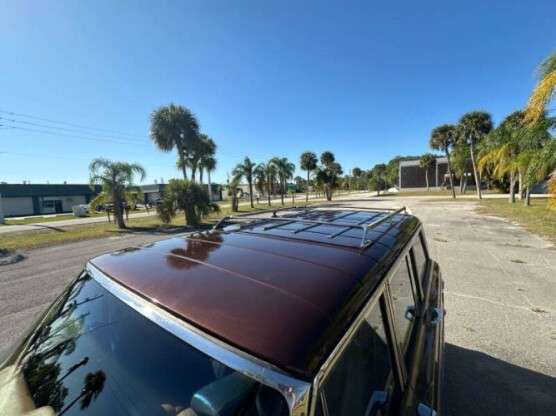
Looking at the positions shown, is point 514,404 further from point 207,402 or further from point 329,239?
point 207,402

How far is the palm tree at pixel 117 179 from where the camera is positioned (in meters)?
16.3

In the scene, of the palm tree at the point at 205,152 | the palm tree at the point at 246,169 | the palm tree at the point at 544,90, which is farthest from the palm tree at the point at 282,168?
the palm tree at the point at 544,90

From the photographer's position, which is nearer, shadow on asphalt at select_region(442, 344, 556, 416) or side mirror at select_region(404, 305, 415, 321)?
side mirror at select_region(404, 305, 415, 321)

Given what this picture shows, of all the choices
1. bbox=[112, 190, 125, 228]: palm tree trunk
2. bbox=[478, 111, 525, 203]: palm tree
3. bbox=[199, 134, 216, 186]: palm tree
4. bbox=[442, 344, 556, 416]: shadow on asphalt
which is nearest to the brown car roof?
bbox=[442, 344, 556, 416]: shadow on asphalt

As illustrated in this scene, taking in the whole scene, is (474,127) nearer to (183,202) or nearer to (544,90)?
(544,90)

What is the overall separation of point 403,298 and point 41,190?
59.2 metres

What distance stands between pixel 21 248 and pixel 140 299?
13847mm

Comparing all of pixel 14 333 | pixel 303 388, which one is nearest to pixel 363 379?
pixel 303 388

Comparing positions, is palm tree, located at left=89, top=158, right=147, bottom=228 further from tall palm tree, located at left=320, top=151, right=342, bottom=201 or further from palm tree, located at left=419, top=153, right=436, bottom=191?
palm tree, located at left=419, top=153, right=436, bottom=191

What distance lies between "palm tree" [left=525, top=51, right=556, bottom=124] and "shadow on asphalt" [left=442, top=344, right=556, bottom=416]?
8916 millimetres

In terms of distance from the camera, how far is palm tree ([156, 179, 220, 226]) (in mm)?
16906

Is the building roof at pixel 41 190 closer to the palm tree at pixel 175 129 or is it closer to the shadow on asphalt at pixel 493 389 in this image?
the palm tree at pixel 175 129

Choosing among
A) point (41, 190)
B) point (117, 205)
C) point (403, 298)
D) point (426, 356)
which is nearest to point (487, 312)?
point (426, 356)

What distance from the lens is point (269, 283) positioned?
129 centimetres
